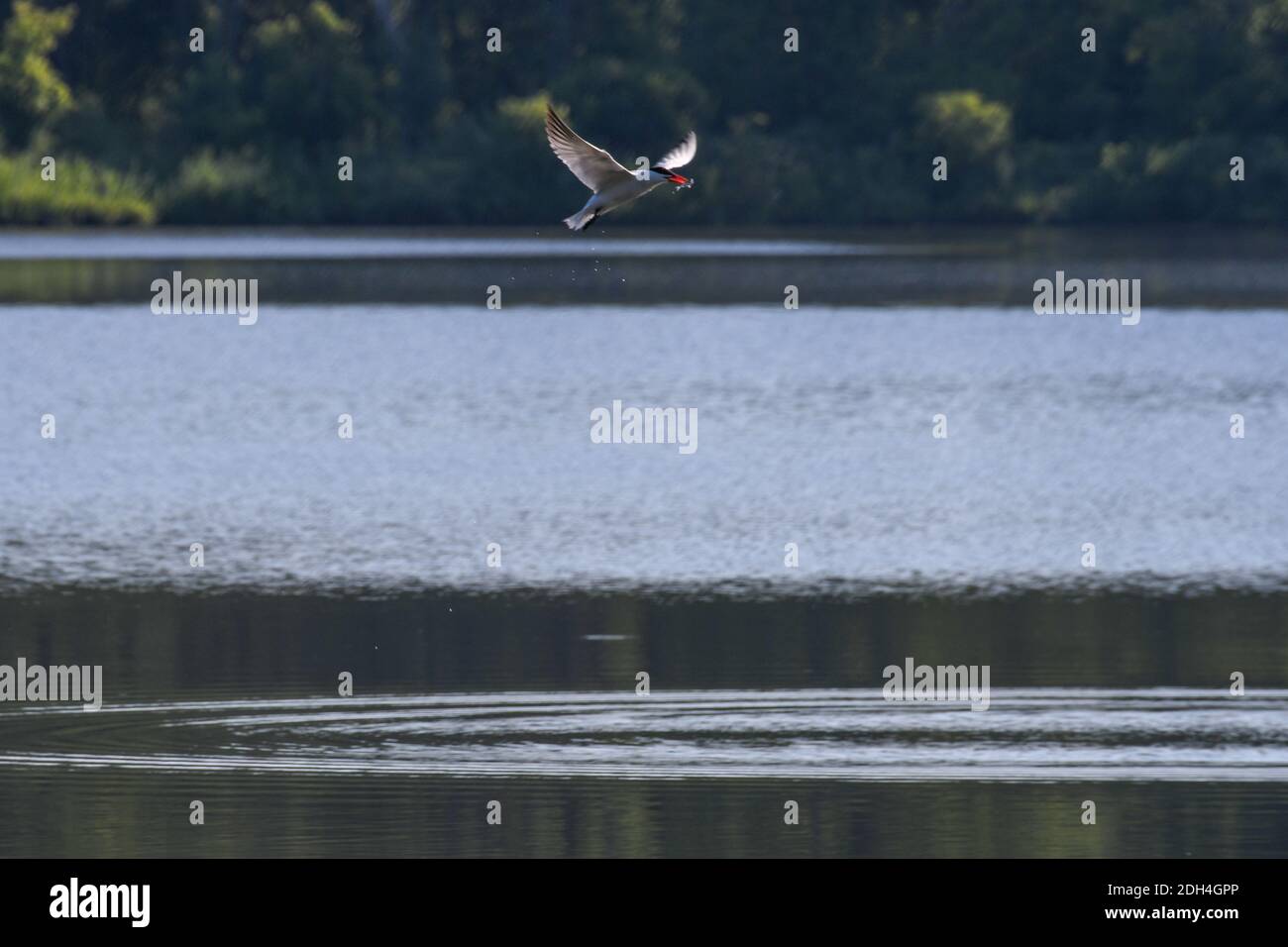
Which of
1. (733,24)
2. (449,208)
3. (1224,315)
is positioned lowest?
(1224,315)

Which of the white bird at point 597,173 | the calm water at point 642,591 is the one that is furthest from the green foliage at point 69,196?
the white bird at point 597,173

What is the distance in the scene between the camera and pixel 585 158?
10.4 m

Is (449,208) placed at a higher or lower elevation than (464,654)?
higher

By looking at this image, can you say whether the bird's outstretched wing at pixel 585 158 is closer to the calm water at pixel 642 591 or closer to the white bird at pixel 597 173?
the white bird at pixel 597 173

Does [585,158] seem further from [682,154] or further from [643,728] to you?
[643,728]

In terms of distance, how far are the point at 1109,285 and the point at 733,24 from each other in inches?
1214

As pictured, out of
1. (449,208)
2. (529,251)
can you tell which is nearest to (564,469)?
(529,251)

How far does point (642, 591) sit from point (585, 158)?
7.44m

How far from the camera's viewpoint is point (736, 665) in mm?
15055

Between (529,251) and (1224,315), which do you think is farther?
(529,251)

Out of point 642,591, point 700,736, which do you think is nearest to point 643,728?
point 700,736

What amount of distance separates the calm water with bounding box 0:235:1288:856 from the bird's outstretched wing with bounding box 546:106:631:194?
2.48m
